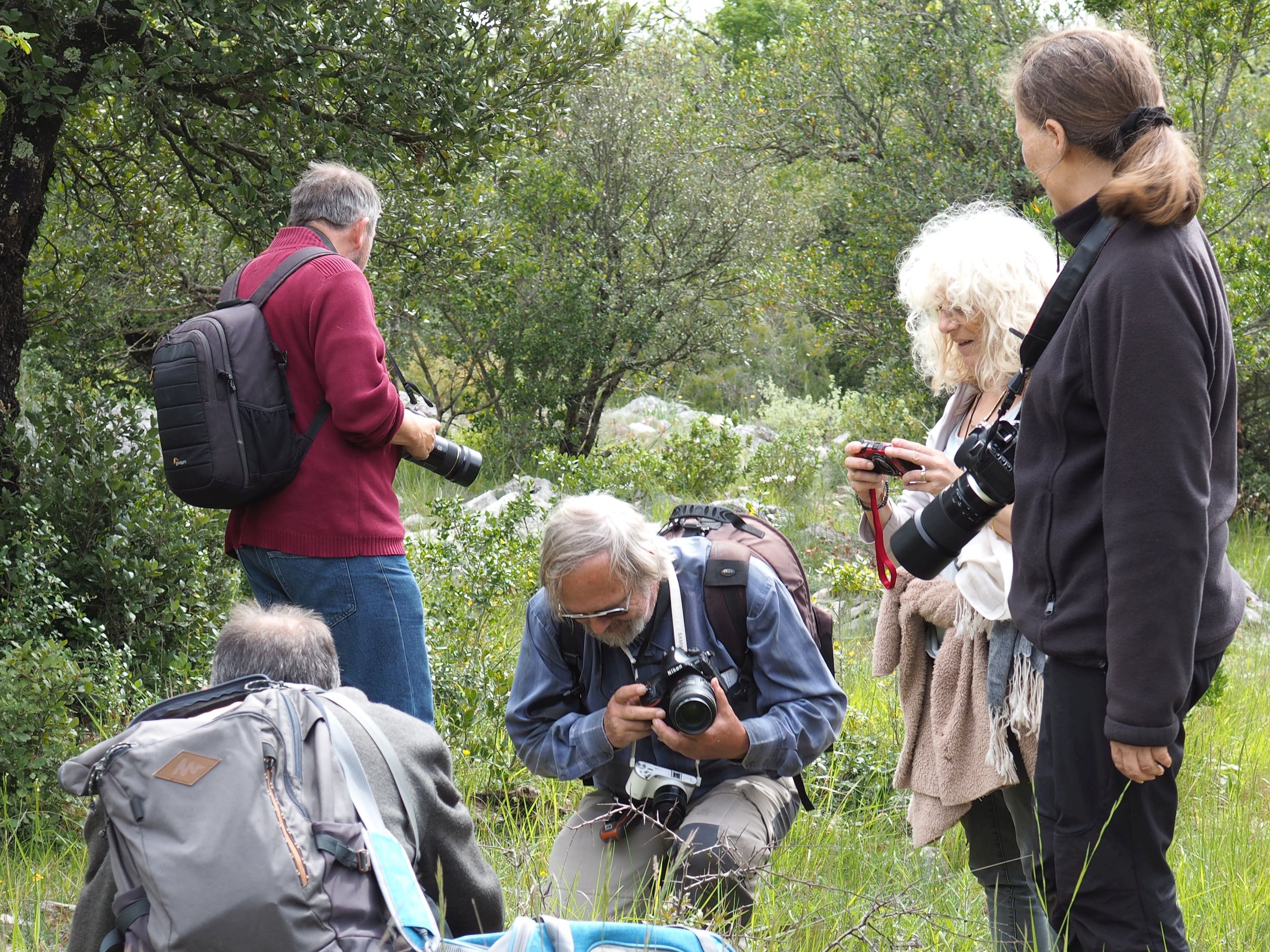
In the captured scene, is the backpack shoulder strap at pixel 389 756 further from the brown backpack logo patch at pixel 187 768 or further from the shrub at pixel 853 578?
the shrub at pixel 853 578

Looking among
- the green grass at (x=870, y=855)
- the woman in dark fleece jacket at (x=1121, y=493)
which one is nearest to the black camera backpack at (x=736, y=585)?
the green grass at (x=870, y=855)

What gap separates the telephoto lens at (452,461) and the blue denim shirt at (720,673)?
0.83m

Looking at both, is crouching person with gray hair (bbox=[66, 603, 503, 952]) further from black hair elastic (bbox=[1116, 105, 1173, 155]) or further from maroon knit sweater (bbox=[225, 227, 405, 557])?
black hair elastic (bbox=[1116, 105, 1173, 155])

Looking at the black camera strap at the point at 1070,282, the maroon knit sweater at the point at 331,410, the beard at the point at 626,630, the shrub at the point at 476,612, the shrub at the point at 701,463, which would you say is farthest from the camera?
the shrub at the point at 701,463

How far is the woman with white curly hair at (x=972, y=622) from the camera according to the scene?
2.80 meters

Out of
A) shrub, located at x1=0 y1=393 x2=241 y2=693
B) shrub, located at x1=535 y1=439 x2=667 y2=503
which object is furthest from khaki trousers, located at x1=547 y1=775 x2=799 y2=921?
shrub, located at x1=535 y1=439 x2=667 y2=503

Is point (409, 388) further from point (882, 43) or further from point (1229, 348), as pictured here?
point (882, 43)

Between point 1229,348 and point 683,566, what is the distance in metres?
1.48

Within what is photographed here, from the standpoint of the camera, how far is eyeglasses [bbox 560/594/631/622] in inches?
116

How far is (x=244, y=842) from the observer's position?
1.86 metres

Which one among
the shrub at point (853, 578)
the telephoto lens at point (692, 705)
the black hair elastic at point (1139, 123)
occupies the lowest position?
the shrub at point (853, 578)

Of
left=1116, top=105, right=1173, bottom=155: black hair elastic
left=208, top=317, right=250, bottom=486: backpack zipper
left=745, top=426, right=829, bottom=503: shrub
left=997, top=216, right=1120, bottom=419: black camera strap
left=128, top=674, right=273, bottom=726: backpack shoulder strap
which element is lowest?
left=745, top=426, right=829, bottom=503: shrub

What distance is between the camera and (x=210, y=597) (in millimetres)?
5266

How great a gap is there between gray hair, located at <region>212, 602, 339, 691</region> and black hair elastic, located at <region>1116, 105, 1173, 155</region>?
1.87m
